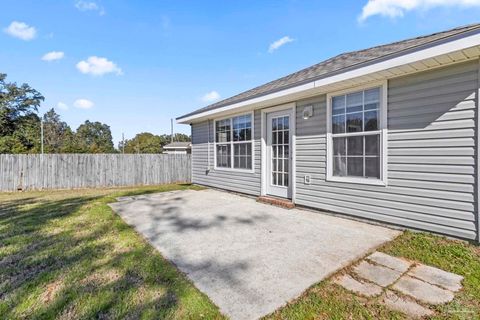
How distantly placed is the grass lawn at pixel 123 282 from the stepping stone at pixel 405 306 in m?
0.08

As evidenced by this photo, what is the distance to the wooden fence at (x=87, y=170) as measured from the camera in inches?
376

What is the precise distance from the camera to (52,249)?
3201 mm

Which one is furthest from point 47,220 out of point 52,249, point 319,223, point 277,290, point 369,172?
point 369,172

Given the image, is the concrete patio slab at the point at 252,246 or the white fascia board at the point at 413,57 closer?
the concrete patio slab at the point at 252,246

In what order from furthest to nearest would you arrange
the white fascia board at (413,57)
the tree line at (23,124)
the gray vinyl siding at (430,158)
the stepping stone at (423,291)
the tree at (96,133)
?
1. the tree at (96,133)
2. the tree line at (23,124)
3. the gray vinyl siding at (430,158)
4. the white fascia board at (413,57)
5. the stepping stone at (423,291)

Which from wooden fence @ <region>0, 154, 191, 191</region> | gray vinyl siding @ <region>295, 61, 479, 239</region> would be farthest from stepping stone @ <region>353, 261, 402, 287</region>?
wooden fence @ <region>0, 154, 191, 191</region>

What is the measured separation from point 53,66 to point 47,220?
920cm

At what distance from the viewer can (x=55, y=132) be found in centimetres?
3566

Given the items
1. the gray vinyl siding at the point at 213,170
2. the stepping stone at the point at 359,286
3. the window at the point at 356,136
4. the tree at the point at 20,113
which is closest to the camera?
the stepping stone at the point at 359,286

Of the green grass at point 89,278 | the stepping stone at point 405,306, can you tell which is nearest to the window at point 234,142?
the green grass at point 89,278

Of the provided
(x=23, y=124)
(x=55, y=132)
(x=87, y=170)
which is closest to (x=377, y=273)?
(x=87, y=170)

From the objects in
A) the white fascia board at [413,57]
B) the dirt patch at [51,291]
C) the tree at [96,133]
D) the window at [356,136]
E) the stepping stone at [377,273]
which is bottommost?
the dirt patch at [51,291]

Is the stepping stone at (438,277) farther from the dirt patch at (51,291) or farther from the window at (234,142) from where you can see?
the window at (234,142)

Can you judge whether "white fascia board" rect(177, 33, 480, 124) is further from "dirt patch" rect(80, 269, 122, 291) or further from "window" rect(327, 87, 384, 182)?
"dirt patch" rect(80, 269, 122, 291)
